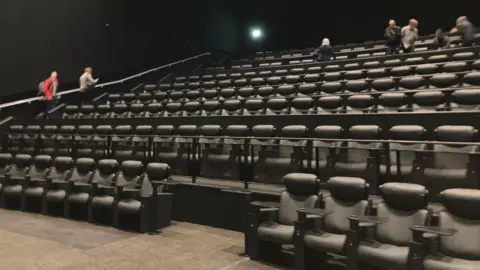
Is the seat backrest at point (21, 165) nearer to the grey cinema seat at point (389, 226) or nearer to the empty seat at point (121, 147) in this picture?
the empty seat at point (121, 147)

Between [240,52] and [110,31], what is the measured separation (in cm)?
572

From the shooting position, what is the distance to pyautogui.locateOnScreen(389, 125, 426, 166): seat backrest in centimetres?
392

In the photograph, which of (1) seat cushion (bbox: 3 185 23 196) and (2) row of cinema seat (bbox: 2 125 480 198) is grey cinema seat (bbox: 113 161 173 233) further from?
(1) seat cushion (bbox: 3 185 23 196)

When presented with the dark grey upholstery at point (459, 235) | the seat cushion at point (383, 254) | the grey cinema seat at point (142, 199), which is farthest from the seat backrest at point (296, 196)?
the grey cinema seat at point (142, 199)

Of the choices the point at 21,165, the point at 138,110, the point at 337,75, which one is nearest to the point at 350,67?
the point at 337,75

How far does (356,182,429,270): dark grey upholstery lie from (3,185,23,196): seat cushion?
15.2 ft

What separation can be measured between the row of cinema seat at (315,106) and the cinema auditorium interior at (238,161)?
→ 2cm

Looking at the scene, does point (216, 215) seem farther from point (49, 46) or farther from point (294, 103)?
point (49, 46)

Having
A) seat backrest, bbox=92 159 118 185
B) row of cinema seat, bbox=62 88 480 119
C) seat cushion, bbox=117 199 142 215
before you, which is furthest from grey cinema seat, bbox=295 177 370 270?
seat backrest, bbox=92 159 118 185

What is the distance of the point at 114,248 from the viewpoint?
390 centimetres

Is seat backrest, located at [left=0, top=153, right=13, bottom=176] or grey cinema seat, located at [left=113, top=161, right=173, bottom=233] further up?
seat backrest, located at [left=0, top=153, right=13, bottom=176]

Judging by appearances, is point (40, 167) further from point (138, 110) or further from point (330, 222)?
point (330, 222)

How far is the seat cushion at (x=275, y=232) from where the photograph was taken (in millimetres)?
3416

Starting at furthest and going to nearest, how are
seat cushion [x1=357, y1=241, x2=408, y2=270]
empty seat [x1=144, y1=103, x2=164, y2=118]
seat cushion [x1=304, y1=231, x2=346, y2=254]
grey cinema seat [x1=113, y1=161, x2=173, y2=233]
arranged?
empty seat [x1=144, y1=103, x2=164, y2=118]
grey cinema seat [x1=113, y1=161, x2=173, y2=233]
seat cushion [x1=304, y1=231, x2=346, y2=254]
seat cushion [x1=357, y1=241, x2=408, y2=270]
